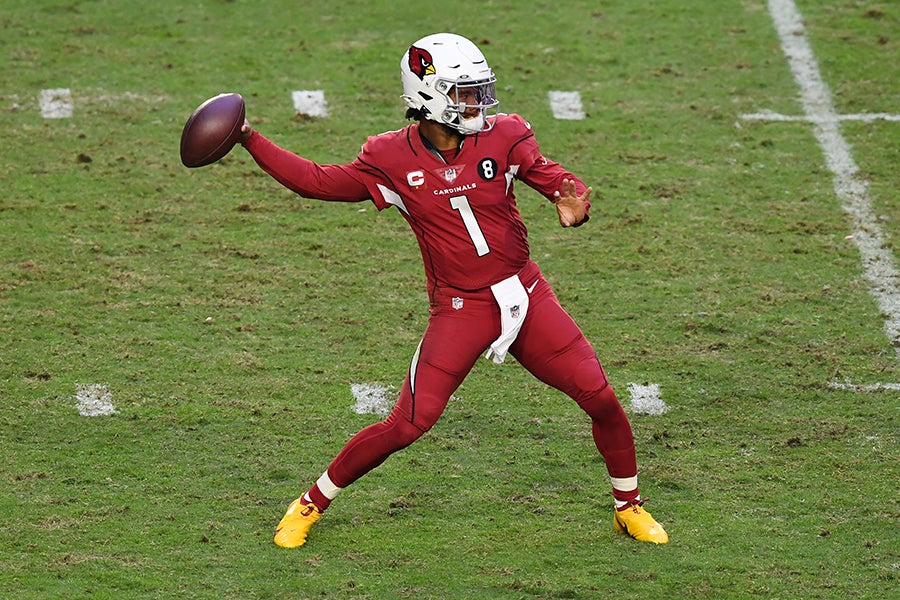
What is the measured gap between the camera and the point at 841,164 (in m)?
9.27

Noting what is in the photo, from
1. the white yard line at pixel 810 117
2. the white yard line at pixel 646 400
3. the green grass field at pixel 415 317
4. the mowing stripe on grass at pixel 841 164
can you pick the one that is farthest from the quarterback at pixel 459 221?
the white yard line at pixel 810 117

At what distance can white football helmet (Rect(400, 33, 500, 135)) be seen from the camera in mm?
5430

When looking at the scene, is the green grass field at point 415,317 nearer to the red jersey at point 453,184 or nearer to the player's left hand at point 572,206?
the red jersey at point 453,184

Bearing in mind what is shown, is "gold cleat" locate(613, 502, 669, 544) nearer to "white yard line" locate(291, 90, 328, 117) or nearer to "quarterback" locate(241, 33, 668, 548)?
"quarterback" locate(241, 33, 668, 548)

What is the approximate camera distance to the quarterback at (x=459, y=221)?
5492mm

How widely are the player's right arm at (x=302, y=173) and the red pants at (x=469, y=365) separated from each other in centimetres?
56

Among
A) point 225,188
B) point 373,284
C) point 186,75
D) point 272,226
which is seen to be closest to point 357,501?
point 373,284

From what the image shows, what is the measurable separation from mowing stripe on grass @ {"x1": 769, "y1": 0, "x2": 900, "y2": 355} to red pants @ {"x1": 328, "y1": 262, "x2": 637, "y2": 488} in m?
2.42

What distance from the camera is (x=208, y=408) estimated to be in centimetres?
675

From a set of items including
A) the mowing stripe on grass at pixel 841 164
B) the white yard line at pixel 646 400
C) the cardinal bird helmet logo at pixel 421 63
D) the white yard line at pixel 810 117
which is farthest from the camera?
the white yard line at pixel 810 117

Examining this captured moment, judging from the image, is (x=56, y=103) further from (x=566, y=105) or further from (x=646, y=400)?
(x=646, y=400)

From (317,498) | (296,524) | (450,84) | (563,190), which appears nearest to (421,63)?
(450,84)

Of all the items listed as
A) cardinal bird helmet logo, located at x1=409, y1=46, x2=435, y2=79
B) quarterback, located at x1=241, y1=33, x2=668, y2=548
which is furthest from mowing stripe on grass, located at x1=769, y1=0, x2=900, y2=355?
cardinal bird helmet logo, located at x1=409, y1=46, x2=435, y2=79

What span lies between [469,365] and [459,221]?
565 mm
